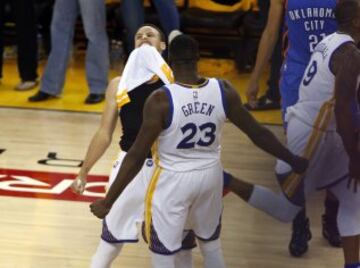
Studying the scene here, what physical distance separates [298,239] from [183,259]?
109 centimetres

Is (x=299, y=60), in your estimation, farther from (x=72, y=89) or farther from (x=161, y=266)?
(x=72, y=89)

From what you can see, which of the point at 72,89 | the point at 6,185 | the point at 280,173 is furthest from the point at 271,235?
the point at 72,89

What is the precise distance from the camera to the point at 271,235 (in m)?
5.28

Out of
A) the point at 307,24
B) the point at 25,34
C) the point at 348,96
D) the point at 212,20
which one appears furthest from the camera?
the point at 212,20

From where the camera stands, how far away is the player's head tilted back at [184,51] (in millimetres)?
3576

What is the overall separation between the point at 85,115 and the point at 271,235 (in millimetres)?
Answer: 2885

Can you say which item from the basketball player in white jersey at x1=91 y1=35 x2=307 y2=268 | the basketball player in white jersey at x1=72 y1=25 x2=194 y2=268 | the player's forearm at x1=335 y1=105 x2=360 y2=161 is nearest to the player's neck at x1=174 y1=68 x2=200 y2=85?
the basketball player in white jersey at x1=91 y1=35 x2=307 y2=268

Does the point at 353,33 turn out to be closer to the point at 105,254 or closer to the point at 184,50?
the point at 184,50

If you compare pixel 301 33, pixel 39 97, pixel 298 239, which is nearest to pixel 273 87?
pixel 39 97

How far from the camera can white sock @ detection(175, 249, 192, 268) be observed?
4055 mm

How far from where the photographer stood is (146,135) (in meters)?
3.52

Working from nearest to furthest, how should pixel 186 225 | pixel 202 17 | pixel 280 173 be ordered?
pixel 186 225
pixel 280 173
pixel 202 17

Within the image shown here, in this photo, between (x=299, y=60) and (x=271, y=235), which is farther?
(x=271, y=235)

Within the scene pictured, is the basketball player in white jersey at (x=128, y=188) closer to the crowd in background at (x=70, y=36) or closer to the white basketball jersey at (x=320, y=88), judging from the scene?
the white basketball jersey at (x=320, y=88)
